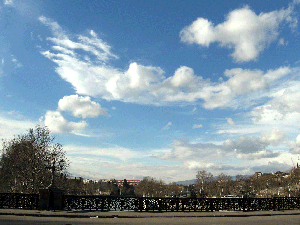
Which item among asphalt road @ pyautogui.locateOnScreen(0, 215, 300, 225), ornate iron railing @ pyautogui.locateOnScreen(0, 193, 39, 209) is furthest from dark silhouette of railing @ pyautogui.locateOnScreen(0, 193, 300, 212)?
asphalt road @ pyautogui.locateOnScreen(0, 215, 300, 225)

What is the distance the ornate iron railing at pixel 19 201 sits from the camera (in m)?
22.5

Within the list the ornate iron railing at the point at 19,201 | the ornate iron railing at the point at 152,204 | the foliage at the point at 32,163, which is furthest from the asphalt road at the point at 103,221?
the foliage at the point at 32,163

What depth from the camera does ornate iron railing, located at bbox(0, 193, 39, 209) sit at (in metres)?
22.5

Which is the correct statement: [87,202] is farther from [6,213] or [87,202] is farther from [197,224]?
[197,224]

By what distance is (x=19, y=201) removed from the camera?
23.1 meters

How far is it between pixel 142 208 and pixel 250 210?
393 inches

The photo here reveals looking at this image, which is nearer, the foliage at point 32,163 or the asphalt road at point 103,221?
the asphalt road at point 103,221

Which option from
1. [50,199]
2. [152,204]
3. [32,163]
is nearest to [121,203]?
[152,204]

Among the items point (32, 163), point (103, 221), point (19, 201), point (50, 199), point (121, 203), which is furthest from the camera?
point (32, 163)

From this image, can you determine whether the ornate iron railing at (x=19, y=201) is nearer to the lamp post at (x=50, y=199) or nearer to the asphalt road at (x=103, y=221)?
the lamp post at (x=50, y=199)

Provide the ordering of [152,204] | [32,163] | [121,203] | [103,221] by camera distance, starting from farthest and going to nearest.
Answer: [32,163] < [152,204] < [121,203] < [103,221]

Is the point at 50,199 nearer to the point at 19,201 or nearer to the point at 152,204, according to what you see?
the point at 19,201

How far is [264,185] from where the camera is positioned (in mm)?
150125

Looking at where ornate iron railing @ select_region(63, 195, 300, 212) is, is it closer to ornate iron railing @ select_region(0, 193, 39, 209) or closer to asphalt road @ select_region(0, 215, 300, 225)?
ornate iron railing @ select_region(0, 193, 39, 209)
